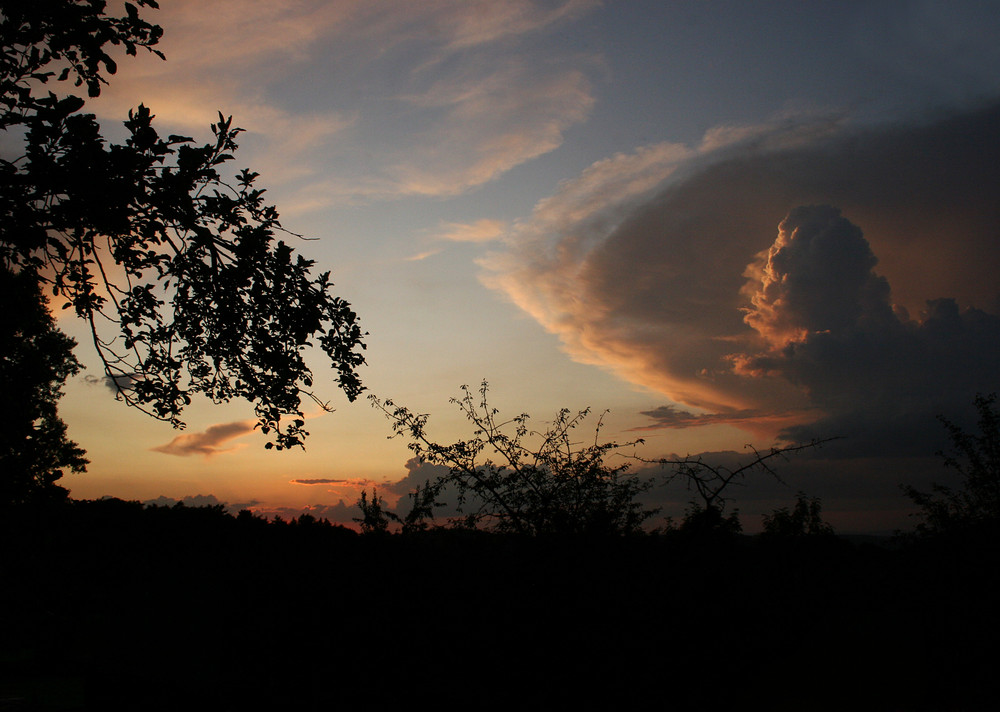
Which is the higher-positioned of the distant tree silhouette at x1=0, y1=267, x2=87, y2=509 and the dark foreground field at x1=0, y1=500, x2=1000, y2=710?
the distant tree silhouette at x1=0, y1=267, x2=87, y2=509

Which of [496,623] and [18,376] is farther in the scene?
[18,376]

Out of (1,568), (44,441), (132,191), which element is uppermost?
(132,191)

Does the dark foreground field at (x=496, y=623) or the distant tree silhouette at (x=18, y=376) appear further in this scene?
the distant tree silhouette at (x=18, y=376)

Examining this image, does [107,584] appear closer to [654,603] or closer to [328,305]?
[328,305]

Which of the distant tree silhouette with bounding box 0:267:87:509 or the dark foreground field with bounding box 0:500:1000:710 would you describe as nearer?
the dark foreground field with bounding box 0:500:1000:710

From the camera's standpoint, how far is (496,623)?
25.0ft

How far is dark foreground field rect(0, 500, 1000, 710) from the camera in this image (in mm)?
6430

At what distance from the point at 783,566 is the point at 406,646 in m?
4.73

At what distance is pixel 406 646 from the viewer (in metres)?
7.80

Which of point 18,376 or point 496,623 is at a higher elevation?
point 18,376

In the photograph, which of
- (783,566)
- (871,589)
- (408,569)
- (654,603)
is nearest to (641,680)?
(654,603)

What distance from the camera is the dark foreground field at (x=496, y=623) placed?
6.43m

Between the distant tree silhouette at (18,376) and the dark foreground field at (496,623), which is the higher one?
the distant tree silhouette at (18,376)

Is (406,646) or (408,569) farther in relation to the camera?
(408,569)
